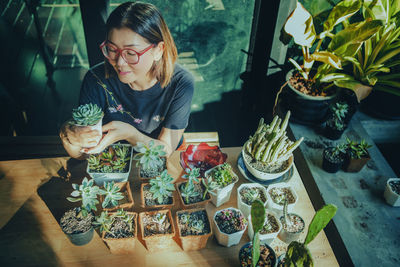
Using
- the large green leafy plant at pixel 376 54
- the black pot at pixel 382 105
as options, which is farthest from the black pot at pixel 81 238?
the black pot at pixel 382 105

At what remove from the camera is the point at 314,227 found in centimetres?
92

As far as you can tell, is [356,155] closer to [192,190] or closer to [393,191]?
[393,191]

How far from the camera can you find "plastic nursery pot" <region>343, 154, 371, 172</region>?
159 centimetres

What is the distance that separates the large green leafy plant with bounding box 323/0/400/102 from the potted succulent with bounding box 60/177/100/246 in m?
1.39

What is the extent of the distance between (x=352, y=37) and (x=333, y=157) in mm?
638

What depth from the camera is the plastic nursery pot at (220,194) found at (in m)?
1.25

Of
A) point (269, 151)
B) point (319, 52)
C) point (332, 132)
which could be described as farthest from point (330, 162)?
point (319, 52)

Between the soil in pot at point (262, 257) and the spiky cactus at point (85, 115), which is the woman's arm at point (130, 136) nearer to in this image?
the spiky cactus at point (85, 115)

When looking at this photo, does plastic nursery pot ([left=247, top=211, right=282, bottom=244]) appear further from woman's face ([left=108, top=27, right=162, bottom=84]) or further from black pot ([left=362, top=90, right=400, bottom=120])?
black pot ([left=362, top=90, right=400, bottom=120])

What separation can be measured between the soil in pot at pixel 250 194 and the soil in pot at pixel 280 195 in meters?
0.04

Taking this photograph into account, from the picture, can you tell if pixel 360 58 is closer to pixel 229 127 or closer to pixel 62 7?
pixel 229 127

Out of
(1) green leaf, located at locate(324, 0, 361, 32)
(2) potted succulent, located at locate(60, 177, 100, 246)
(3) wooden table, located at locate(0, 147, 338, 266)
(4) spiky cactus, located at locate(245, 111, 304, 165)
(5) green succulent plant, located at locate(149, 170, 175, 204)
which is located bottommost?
(3) wooden table, located at locate(0, 147, 338, 266)

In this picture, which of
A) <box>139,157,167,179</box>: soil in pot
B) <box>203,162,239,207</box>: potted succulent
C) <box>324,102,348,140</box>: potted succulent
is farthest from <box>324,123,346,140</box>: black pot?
<box>139,157,167,179</box>: soil in pot

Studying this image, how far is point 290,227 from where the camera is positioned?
1.21 m
